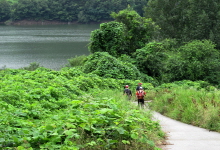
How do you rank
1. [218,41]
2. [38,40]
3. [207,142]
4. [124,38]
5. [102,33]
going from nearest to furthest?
1. [207,142]
2. [102,33]
3. [124,38]
4. [218,41]
5. [38,40]

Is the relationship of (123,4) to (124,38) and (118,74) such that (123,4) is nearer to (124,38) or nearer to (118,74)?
(124,38)

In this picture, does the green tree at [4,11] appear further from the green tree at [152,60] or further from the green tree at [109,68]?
the green tree at [109,68]

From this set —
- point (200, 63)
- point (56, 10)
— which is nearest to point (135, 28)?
point (200, 63)

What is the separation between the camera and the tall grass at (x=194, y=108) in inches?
331

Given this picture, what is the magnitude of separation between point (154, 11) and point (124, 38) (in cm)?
1733

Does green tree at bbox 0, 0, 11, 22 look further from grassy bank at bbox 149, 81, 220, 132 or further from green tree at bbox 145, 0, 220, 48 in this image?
grassy bank at bbox 149, 81, 220, 132

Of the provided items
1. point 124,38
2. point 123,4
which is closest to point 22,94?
point 124,38

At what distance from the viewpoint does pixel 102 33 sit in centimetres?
2759

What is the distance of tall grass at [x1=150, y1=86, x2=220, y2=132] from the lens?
8.41m

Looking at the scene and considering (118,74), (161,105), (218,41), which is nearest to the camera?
(161,105)

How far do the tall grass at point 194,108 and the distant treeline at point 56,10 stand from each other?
110036 millimetres

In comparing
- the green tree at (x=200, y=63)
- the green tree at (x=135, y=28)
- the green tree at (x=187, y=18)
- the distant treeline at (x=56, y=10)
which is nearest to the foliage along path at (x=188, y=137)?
the green tree at (x=200, y=63)

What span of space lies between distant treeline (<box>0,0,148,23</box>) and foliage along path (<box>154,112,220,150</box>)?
113 m

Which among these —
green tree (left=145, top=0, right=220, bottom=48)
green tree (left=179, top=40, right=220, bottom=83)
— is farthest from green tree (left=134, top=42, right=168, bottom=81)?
green tree (left=145, top=0, right=220, bottom=48)
